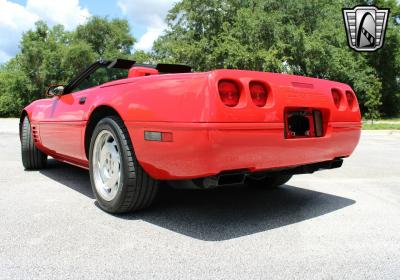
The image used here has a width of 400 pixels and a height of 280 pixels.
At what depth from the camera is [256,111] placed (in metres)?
2.55

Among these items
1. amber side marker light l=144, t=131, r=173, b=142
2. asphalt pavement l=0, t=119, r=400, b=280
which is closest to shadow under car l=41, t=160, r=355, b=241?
asphalt pavement l=0, t=119, r=400, b=280

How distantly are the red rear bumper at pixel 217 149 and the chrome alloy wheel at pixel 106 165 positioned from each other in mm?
400

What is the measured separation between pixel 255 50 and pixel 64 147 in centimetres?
2369

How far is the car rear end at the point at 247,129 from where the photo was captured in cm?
239

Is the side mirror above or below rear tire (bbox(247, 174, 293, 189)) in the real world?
above

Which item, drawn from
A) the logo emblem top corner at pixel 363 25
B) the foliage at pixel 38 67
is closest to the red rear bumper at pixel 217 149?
the logo emblem top corner at pixel 363 25

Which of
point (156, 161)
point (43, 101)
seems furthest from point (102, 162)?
point (43, 101)

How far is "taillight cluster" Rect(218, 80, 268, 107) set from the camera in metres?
2.47

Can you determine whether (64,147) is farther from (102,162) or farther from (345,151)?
(345,151)

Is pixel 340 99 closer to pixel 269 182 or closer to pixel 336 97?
pixel 336 97

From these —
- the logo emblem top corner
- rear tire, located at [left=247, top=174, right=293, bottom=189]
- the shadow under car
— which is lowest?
the shadow under car

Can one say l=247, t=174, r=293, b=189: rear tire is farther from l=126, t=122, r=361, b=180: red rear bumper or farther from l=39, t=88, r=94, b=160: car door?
l=39, t=88, r=94, b=160: car door

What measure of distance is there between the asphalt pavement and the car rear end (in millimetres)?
437

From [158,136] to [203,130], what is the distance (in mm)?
405
